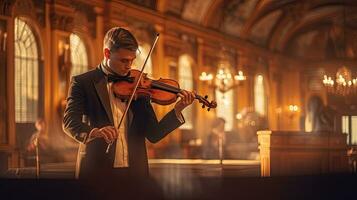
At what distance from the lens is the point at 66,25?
18.0 metres

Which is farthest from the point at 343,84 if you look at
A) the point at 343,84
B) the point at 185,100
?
the point at 185,100

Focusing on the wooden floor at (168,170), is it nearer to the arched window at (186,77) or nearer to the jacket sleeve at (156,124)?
the jacket sleeve at (156,124)

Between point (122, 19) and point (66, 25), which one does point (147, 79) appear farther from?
point (122, 19)

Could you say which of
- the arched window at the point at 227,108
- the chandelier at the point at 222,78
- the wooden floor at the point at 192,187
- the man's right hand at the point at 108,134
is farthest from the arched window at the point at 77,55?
the wooden floor at the point at 192,187

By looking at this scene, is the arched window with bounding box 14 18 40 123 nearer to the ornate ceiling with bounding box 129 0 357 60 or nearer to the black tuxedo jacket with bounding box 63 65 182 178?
the ornate ceiling with bounding box 129 0 357 60

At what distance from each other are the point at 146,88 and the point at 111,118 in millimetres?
338

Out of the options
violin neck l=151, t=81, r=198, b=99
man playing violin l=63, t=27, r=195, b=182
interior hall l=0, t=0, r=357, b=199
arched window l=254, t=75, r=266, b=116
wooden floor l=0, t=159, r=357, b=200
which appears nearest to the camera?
wooden floor l=0, t=159, r=357, b=200

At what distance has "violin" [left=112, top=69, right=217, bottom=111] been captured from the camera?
3.60 metres

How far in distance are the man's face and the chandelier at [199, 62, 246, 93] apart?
17965 mm

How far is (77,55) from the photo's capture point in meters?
18.9

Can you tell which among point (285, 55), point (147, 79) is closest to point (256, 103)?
point (285, 55)

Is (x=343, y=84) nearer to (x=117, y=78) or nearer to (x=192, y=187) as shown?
(x=117, y=78)

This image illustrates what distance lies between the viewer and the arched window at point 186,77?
25.6 metres

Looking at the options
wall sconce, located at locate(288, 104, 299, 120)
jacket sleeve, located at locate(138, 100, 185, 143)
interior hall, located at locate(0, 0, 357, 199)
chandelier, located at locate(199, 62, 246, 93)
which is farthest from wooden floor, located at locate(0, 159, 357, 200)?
wall sconce, located at locate(288, 104, 299, 120)
